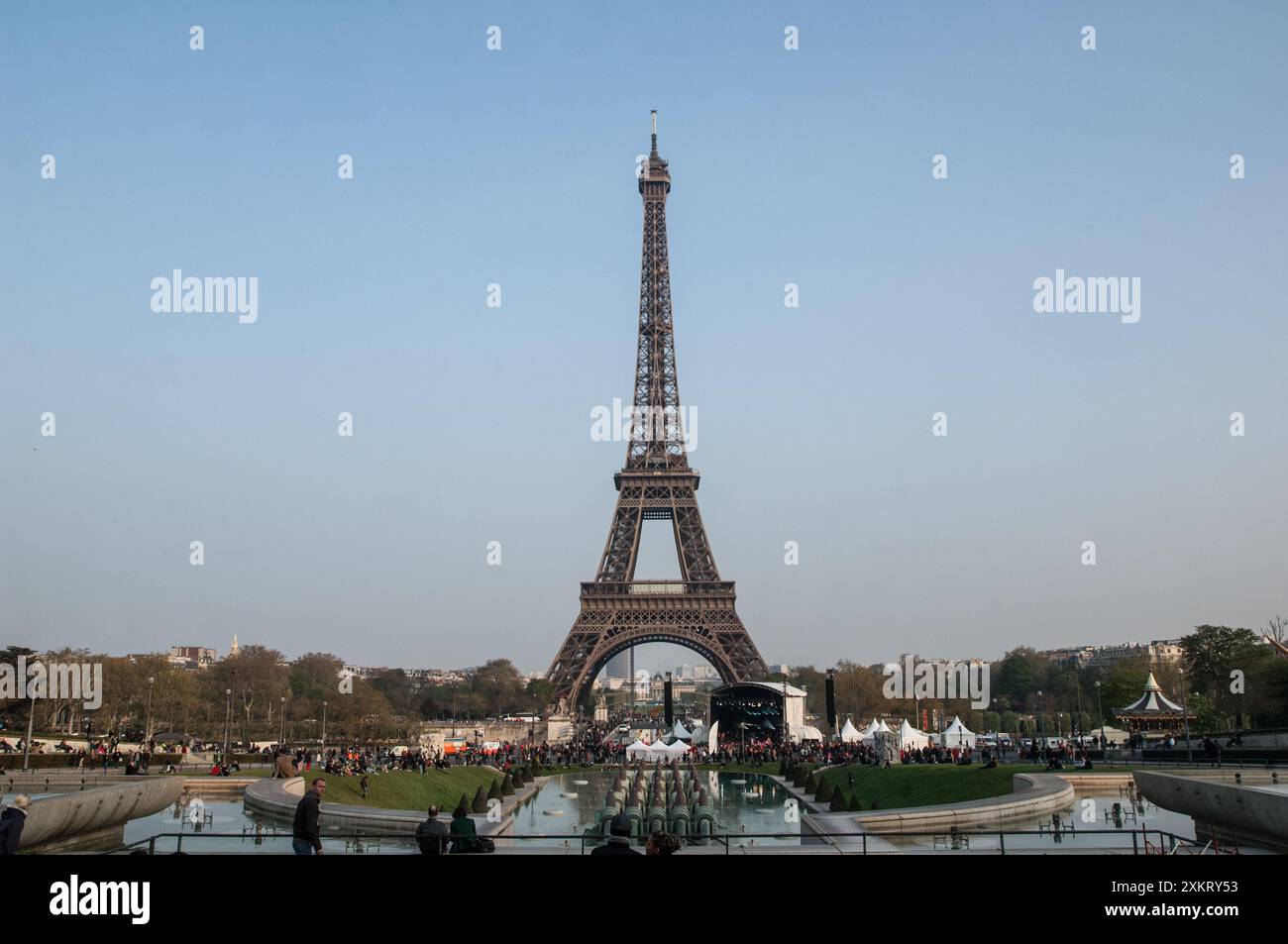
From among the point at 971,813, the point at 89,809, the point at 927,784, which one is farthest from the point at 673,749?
the point at 89,809

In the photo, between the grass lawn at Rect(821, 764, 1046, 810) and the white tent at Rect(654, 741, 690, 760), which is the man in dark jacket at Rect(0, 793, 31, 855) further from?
the white tent at Rect(654, 741, 690, 760)

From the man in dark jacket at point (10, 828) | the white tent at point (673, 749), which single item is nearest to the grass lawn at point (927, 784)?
the white tent at point (673, 749)

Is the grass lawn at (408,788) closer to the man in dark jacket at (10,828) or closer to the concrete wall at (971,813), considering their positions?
the concrete wall at (971,813)

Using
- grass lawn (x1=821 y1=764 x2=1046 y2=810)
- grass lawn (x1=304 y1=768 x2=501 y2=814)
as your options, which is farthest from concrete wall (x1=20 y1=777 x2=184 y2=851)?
grass lawn (x1=821 y1=764 x2=1046 y2=810)

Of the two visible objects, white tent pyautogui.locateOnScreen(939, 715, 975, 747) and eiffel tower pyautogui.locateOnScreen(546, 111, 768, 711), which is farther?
eiffel tower pyautogui.locateOnScreen(546, 111, 768, 711)

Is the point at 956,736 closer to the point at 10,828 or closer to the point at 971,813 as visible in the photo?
the point at 971,813
